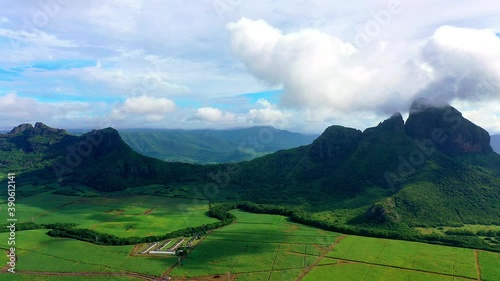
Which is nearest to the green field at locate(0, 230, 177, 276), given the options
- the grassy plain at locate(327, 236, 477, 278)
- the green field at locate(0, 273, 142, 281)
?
the green field at locate(0, 273, 142, 281)

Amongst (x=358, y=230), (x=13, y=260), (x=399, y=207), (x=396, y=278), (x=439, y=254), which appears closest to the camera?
(x=396, y=278)

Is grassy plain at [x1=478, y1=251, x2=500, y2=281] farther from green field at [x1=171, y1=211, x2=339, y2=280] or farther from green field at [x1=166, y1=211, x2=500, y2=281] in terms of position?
green field at [x1=171, y1=211, x2=339, y2=280]

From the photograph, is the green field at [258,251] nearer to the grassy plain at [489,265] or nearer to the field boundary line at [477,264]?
the field boundary line at [477,264]

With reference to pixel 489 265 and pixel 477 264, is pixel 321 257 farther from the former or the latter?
pixel 489 265

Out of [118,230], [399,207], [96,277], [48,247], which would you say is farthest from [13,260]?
[399,207]

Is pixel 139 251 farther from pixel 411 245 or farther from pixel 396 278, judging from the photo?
pixel 411 245
